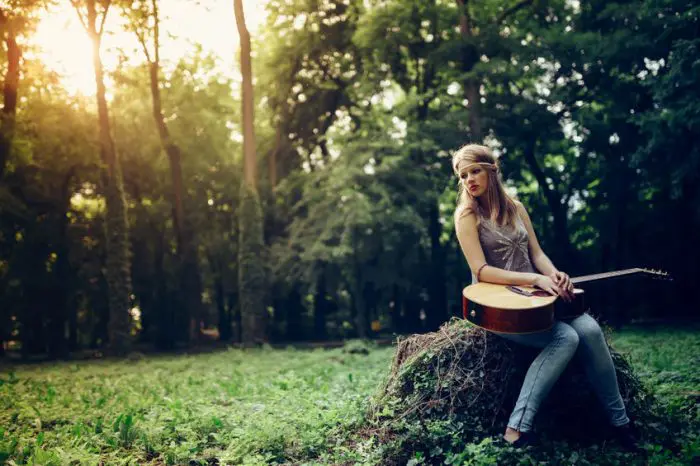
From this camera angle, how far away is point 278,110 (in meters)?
26.7

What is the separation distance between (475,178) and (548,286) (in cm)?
104

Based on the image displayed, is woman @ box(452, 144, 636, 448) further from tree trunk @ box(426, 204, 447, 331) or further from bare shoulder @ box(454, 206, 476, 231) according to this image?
tree trunk @ box(426, 204, 447, 331)

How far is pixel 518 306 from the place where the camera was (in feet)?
13.6

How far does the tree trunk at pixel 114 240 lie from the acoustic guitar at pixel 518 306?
16.7m

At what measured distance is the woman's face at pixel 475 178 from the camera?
484cm

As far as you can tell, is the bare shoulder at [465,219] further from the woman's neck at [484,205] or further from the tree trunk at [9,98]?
the tree trunk at [9,98]

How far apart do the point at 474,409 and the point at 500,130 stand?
1807 cm

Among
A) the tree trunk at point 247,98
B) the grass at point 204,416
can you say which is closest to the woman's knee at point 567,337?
the grass at point 204,416

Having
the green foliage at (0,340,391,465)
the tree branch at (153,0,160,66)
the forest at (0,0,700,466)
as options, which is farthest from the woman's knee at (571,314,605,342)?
the tree branch at (153,0,160,66)

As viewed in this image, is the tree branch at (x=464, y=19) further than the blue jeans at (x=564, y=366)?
Yes

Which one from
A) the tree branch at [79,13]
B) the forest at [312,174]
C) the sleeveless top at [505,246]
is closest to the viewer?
the sleeveless top at [505,246]

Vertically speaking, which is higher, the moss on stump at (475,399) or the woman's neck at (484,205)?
the woman's neck at (484,205)

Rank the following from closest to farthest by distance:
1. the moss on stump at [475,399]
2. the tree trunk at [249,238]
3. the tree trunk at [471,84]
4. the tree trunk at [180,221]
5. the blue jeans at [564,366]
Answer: the blue jeans at [564,366] → the moss on stump at [475,399] → the tree trunk at [471,84] → the tree trunk at [249,238] → the tree trunk at [180,221]

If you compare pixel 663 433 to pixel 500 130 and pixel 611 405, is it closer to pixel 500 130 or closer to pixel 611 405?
pixel 611 405
